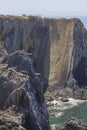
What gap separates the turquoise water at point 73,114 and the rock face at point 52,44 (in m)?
17.2

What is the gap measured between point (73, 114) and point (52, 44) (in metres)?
32.6

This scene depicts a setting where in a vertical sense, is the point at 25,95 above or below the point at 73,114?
above

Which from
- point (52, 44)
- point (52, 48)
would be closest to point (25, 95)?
point (52, 48)

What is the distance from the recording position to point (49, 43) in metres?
117

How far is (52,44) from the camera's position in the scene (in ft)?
392

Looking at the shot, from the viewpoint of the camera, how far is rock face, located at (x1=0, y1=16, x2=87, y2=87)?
110 m

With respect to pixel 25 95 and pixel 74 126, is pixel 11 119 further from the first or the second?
pixel 74 126

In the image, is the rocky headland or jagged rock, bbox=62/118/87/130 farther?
the rocky headland

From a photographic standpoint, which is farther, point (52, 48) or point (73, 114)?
point (52, 48)

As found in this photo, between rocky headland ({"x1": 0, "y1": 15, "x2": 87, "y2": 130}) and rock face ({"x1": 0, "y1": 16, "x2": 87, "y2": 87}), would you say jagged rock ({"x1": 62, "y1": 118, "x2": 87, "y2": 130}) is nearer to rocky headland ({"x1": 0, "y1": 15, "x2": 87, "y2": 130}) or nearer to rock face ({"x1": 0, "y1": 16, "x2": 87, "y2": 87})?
rocky headland ({"x1": 0, "y1": 15, "x2": 87, "y2": 130})

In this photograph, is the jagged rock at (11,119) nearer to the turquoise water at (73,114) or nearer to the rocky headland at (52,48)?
the turquoise water at (73,114)

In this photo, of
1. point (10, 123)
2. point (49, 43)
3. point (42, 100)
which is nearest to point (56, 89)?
point (49, 43)

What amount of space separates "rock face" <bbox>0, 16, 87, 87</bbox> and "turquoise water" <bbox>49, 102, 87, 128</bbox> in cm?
1723

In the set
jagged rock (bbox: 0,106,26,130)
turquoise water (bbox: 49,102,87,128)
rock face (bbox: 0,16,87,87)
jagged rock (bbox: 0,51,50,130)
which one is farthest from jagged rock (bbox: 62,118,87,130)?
rock face (bbox: 0,16,87,87)
